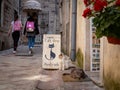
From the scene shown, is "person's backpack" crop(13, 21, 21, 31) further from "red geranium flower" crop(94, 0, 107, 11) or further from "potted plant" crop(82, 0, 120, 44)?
"red geranium flower" crop(94, 0, 107, 11)

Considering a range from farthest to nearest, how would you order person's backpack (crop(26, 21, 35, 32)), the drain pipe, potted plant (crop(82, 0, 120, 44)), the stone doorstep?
person's backpack (crop(26, 21, 35, 32))
the drain pipe
the stone doorstep
potted plant (crop(82, 0, 120, 44))

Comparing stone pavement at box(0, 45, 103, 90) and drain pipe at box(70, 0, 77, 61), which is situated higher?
drain pipe at box(70, 0, 77, 61)

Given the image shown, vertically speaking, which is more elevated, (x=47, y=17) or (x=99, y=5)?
(x=47, y=17)

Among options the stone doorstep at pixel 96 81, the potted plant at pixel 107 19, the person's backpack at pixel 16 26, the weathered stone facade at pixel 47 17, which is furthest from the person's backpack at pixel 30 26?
the weathered stone facade at pixel 47 17

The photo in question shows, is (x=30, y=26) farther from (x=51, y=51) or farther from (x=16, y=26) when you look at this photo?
(x=51, y=51)

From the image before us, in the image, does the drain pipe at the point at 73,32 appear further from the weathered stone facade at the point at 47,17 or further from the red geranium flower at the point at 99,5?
the weathered stone facade at the point at 47,17

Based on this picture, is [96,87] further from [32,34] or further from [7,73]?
[32,34]

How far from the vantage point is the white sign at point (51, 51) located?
8.38 m

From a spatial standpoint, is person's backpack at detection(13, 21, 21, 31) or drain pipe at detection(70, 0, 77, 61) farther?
person's backpack at detection(13, 21, 21, 31)

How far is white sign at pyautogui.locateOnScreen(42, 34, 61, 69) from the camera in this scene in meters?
8.38

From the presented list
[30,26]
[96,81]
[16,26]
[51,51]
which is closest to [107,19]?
[96,81]

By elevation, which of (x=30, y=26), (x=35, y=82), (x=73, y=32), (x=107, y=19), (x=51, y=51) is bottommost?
(x=35, y=82)

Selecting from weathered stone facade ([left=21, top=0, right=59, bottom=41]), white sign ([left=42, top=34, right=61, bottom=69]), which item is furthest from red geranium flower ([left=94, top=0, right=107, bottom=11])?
weathered stone facade ([left=21, top=0, right=59, bottom=41])

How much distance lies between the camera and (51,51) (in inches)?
335
